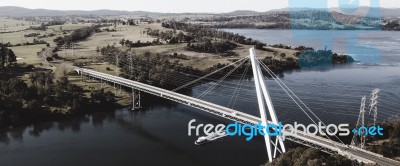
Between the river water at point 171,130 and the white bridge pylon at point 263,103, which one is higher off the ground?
the white bridge pylon at point 263,103

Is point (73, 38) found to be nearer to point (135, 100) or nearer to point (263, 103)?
point (135, 100)

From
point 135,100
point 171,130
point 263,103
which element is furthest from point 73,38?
point 263,103

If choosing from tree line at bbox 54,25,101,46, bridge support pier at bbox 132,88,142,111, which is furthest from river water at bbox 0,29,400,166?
tree line at bbox 54,25,101,46

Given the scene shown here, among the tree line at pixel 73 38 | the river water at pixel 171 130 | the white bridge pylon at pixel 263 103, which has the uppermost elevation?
the tree line at pixel 73 38

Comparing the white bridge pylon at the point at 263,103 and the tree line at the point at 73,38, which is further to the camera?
the tree line at the point at 73,38

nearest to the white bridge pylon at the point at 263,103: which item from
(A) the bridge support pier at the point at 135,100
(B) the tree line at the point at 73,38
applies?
(A) the bridge support pier at the point at 135,100

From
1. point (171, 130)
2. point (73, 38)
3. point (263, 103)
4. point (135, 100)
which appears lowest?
point (171, 130)

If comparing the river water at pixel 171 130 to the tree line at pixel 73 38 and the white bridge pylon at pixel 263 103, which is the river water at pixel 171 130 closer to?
the white bridge pylon at pixel 263 103

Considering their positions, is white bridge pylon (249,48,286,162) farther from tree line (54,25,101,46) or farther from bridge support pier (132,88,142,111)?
tree line (54,25,101,46)

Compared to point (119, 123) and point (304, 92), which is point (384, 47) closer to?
point (304, 92)
